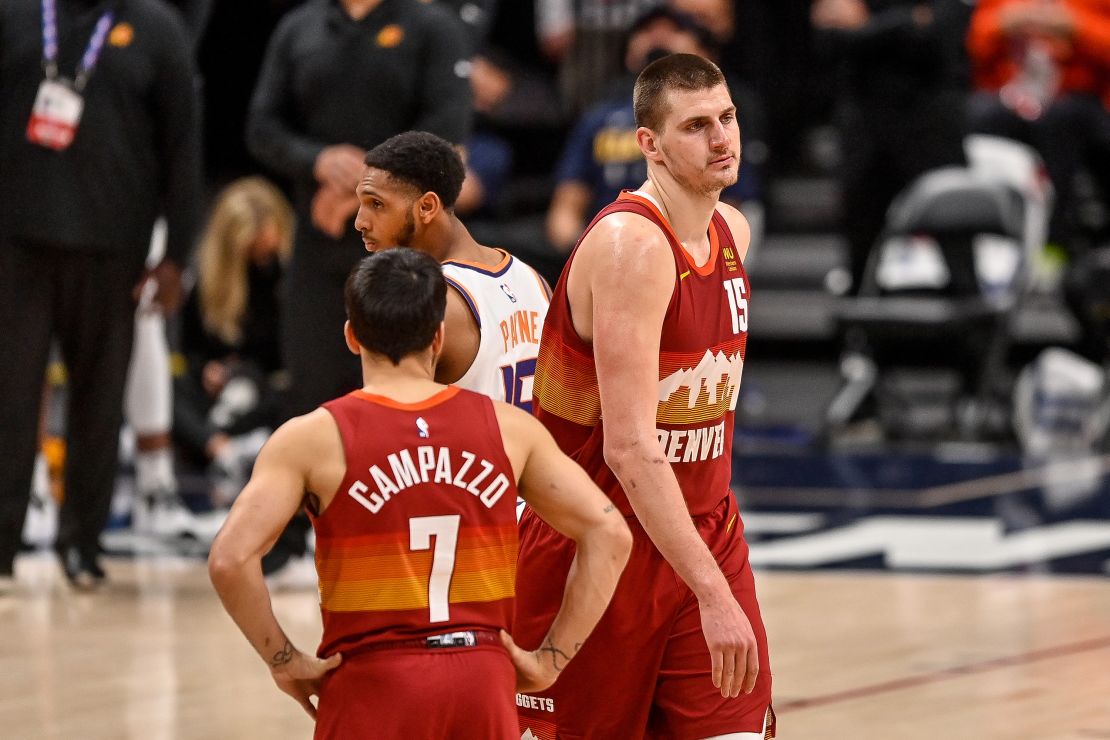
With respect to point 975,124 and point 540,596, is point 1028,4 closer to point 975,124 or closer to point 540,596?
point 975,124

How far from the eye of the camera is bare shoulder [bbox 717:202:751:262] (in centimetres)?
411

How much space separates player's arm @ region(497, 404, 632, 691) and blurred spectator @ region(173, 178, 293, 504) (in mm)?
7183

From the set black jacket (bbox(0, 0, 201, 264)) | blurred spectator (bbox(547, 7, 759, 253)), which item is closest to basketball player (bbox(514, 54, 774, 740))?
black jacket (bbox(0, 0, 201, 264))

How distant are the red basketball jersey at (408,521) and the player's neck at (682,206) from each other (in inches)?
31.8

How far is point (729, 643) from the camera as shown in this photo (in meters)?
3.56

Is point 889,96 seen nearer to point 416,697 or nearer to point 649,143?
point 649,143

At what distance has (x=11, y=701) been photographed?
555 cm

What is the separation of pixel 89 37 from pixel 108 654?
7.51 ft

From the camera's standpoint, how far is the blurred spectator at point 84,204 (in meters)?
7.06

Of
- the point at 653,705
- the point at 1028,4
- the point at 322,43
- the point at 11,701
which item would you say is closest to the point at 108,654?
the point at 11,701

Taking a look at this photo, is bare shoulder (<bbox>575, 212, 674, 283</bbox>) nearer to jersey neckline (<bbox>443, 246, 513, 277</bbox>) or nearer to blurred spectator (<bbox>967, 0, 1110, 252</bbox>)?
jersey neckline (<bbox>443, 246, 513, 277</bbox>)

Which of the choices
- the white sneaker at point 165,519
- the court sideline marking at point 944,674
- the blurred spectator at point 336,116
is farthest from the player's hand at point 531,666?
the white sneaker at point 165,519

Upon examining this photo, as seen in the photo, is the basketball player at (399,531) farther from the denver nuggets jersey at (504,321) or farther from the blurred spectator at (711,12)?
the blurred spectator at (711,12)

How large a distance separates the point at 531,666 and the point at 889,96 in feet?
28.5
